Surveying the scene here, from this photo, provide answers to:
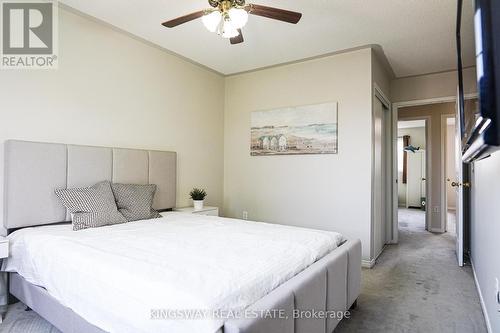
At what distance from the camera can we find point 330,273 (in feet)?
5.94

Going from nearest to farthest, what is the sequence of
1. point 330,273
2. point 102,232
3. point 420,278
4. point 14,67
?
1. point 330,273
2. point 102,232
3. point 14,67
4. point 420,278

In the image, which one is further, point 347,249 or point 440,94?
point 440,94

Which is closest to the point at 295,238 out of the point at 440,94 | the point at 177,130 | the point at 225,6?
the point at 225,6

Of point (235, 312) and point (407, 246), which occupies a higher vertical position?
point (235, 312)

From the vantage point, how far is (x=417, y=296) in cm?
262

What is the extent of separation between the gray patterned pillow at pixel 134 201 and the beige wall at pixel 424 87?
12.9ft

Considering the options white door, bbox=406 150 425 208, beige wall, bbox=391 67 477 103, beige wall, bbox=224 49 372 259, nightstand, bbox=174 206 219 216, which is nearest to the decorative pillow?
nightstand, bbox=174 206 219 216

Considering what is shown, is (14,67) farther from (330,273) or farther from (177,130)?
(330,273)

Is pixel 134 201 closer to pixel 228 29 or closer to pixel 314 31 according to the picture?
pixel 228 29

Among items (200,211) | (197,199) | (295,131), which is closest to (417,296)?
(295,131)

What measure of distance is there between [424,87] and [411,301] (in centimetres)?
322

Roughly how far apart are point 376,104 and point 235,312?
11.0 ft

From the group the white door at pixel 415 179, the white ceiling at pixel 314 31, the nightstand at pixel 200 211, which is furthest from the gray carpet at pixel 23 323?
the white door at pixel 415 179

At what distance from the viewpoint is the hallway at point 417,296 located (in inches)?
84.1
